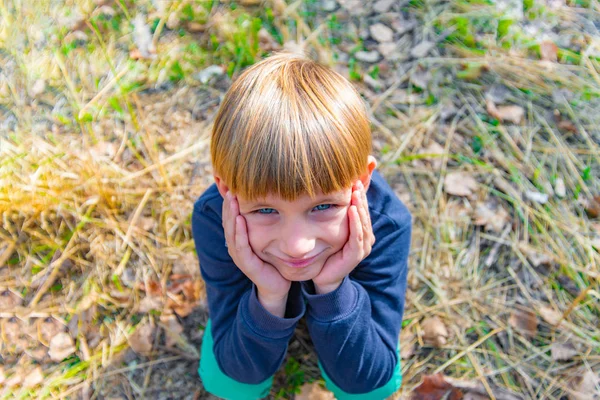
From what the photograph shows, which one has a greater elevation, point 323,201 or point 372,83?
point 323,201

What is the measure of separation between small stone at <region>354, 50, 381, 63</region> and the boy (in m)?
1.45

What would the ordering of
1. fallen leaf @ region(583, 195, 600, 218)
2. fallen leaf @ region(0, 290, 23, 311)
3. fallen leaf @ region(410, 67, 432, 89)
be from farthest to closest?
fallen leaf @ region(410, 67, 432, 89) < fallen leaf @ region(583, 195, 600, 218) < fallen leaf @ region(0, 290, 23, 311)

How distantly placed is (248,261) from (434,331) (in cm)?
111

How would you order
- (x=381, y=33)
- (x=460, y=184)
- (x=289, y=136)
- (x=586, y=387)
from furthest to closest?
(x=381, y=33) → (x=460, y=184) → (x=586, y=387) → (x=289, y=136)

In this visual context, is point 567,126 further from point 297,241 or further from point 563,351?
point 297,241

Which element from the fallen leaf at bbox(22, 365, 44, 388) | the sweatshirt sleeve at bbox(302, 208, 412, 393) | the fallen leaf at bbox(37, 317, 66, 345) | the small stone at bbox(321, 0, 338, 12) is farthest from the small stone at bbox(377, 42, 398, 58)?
the fallen leaf at bbox(22, 365, 44, 388)

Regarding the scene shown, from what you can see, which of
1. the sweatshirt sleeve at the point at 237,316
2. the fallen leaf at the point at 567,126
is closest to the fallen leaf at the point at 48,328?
the sweatshirt sleeve at the point at 237,316

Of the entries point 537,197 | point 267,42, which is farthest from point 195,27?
point 537,197

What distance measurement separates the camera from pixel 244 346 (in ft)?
6.57

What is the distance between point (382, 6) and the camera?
358 cm

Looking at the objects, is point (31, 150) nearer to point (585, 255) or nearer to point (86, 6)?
point (86, 6)

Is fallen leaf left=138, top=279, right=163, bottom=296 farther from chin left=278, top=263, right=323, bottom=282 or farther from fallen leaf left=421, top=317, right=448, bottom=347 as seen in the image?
fallen leaf left=421, top=317, right=448, bottom=347

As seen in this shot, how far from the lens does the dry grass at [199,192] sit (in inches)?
99.0

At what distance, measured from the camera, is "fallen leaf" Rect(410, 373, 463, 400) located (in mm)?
2383
